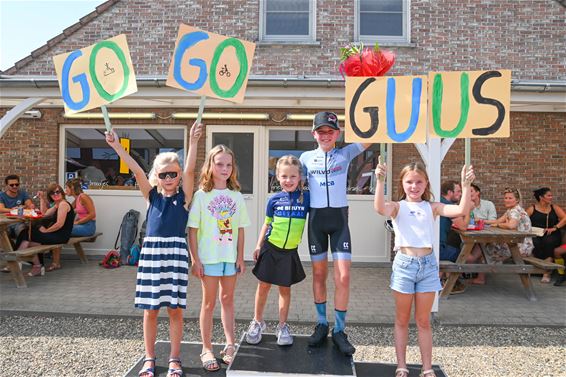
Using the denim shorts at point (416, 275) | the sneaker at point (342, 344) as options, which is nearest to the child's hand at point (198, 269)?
the sneaker at point (342, 344)

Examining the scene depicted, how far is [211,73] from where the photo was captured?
320 cm

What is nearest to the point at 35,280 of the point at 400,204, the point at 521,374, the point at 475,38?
the point at 400,204

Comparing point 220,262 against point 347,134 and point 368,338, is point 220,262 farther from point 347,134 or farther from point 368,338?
point 368,338

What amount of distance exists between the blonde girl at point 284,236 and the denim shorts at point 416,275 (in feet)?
2.47

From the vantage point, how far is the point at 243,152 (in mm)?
7773

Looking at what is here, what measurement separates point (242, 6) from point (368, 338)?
6.58 meters

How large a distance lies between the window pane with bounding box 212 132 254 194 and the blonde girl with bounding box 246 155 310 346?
4.47 m

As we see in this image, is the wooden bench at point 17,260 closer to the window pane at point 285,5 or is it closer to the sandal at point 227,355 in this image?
the sandal at point 227,355

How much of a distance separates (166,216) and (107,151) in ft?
19.1

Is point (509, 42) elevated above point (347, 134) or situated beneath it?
elevated above

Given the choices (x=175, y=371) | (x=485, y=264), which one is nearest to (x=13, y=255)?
(x=175, y=371)

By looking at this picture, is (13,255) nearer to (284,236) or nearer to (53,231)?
(53,231)

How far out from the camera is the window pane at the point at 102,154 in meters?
8.01

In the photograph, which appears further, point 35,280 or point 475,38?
point 475,38
